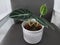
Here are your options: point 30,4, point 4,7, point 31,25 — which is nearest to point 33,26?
point 31,25

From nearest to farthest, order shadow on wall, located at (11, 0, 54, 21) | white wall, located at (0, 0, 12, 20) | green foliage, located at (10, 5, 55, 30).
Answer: green foliage, located at (10, 5, 55, 30) → shadow on wall, located at (11, 0, 54, 21) → white wall, located at (0, 0, 12, 20)

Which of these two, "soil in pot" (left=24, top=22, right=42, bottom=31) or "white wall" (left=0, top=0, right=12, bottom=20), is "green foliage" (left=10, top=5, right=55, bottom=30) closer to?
"soil in pot" (left=24, top=22, right=42, bottom=31)

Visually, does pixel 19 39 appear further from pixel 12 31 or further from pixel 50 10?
pixel 50 10

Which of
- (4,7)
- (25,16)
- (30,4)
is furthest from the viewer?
(4,7)

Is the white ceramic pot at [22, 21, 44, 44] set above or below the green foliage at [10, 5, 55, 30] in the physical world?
below

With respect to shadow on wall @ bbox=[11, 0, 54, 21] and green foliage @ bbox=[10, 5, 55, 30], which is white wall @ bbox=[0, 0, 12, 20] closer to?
shadow on wall @ bbox=[11, 0, 54, 21]

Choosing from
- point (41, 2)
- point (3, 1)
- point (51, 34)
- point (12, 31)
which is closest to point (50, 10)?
point (41, 2)

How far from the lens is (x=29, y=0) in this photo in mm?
1084

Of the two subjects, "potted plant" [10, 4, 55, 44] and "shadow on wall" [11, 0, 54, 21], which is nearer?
"potted plant" [10, 4, 55, 44]

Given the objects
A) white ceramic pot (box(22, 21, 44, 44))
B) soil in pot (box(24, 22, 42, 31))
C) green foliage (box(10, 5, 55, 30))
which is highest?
green foliage (box(10, 5, 55, 30))

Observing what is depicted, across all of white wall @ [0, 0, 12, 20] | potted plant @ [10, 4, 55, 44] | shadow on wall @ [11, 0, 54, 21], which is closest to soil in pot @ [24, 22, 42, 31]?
potted plant @ [10, 4, 55, 44]

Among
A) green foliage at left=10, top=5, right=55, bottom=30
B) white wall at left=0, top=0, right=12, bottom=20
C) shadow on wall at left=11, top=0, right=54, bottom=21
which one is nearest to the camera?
green foliage at left=10, top=5, right=55, bottom=30

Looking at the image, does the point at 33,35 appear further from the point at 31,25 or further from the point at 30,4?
the point at 30,4

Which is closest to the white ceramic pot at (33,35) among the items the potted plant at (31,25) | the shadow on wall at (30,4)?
the potted plant at (31,25)
